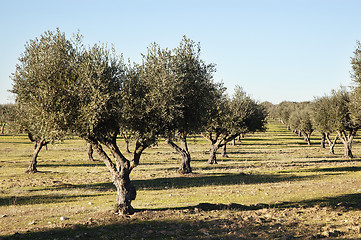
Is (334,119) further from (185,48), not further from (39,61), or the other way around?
(39,61)

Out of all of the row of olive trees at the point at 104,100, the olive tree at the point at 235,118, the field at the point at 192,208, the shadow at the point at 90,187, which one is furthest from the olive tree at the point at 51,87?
the olive tree at the point at 235,118

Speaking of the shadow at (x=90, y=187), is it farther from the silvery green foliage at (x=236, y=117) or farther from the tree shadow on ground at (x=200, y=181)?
the silvery green foliage at (x=236, y=117)

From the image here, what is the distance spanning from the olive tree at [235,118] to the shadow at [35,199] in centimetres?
2856

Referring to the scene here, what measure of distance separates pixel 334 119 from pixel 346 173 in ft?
81.1

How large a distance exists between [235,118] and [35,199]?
35103 mm

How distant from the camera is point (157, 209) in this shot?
2159cm

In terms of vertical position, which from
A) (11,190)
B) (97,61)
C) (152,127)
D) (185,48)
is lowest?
(11,190)

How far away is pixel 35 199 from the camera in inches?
1064

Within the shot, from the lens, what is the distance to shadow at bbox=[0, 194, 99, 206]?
2546cm

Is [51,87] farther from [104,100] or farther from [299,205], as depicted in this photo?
[299,205]

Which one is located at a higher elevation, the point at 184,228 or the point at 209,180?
the point at 184,228

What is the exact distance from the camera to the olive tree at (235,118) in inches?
2063

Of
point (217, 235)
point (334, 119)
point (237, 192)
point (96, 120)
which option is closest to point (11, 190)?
point (96, 120)

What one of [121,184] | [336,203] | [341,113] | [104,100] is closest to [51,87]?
[104,100]
